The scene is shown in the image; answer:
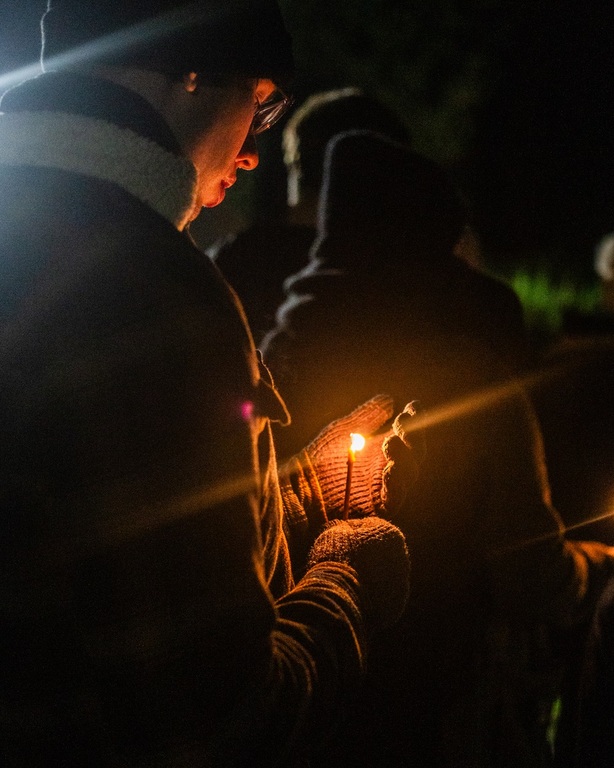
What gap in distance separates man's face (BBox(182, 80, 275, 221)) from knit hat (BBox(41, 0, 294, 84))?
5 cm

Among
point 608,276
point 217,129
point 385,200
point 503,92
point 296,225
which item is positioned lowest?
point 608,276

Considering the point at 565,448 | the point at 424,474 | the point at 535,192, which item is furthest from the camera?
the point at 535,192

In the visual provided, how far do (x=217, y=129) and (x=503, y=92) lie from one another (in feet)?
31.7

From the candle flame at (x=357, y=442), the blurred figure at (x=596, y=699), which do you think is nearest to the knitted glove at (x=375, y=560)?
the candle flame at (x=357, y=442)

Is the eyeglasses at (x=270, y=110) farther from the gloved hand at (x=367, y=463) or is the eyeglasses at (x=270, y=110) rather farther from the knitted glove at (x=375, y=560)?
the knitted glove at (x=375, y=560)

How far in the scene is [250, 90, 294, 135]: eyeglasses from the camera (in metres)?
1.55

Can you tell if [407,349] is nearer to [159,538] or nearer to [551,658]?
[551,658]

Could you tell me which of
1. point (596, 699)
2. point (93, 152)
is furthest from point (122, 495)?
point (596, 699)

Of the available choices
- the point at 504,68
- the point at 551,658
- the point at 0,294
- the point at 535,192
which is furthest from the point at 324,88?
the point at 0,294

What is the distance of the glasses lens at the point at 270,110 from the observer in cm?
156

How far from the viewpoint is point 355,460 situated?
1.72 metres

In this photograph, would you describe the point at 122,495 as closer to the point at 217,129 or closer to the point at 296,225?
the point at 217,129

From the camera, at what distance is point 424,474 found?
1745mm

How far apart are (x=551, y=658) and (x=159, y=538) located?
2258 millimetres
